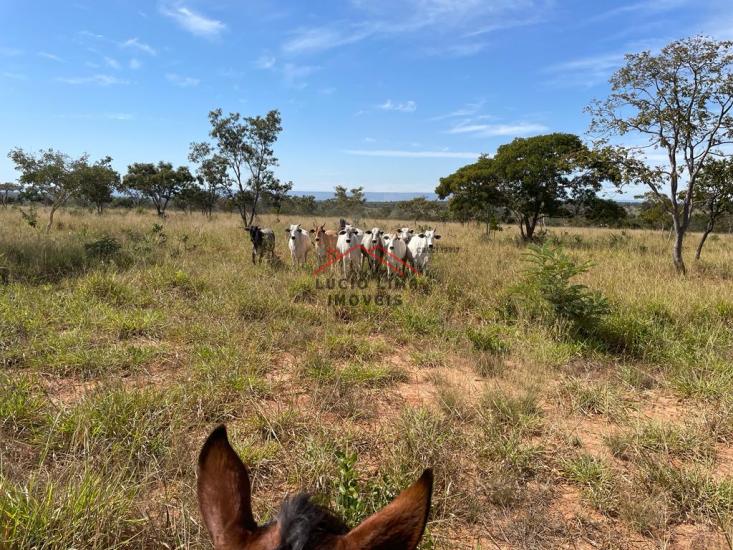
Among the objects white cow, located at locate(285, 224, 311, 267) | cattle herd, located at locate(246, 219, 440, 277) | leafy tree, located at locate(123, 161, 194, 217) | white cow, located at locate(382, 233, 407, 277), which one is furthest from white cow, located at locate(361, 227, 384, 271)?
leafy tree, located at locate(123, 161, 194, 217)

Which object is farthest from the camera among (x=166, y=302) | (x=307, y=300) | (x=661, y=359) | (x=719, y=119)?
(x=719, y=119)

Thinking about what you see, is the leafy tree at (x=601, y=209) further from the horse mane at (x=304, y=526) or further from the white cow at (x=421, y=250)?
the horse mane at (x=304, y=526)

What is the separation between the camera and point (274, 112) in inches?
665

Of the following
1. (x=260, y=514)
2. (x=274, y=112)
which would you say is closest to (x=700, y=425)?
(x=260, y=514)

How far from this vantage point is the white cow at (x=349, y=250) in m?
9.44

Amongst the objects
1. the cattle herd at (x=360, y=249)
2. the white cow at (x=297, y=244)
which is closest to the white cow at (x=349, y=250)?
the cattle herd at (x=360, y=249)

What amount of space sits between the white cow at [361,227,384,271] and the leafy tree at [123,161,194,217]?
79.4ft

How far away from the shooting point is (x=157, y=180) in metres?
29.2

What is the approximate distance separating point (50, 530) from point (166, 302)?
4.77 metres

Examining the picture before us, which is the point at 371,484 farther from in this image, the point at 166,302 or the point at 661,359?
the point at 166,302

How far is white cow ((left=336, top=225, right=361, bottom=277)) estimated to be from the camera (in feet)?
31.0

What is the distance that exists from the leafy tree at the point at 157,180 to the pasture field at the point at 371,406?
24838 millimetres

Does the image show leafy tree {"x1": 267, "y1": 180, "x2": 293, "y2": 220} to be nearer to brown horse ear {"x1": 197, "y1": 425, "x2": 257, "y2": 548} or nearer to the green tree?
the green tree

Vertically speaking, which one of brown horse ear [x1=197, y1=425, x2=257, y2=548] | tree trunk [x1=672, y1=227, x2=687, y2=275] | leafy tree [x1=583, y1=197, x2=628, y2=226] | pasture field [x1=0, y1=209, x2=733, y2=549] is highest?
leafy tree [x1=583, y1=197, x2=628, y2=226]
